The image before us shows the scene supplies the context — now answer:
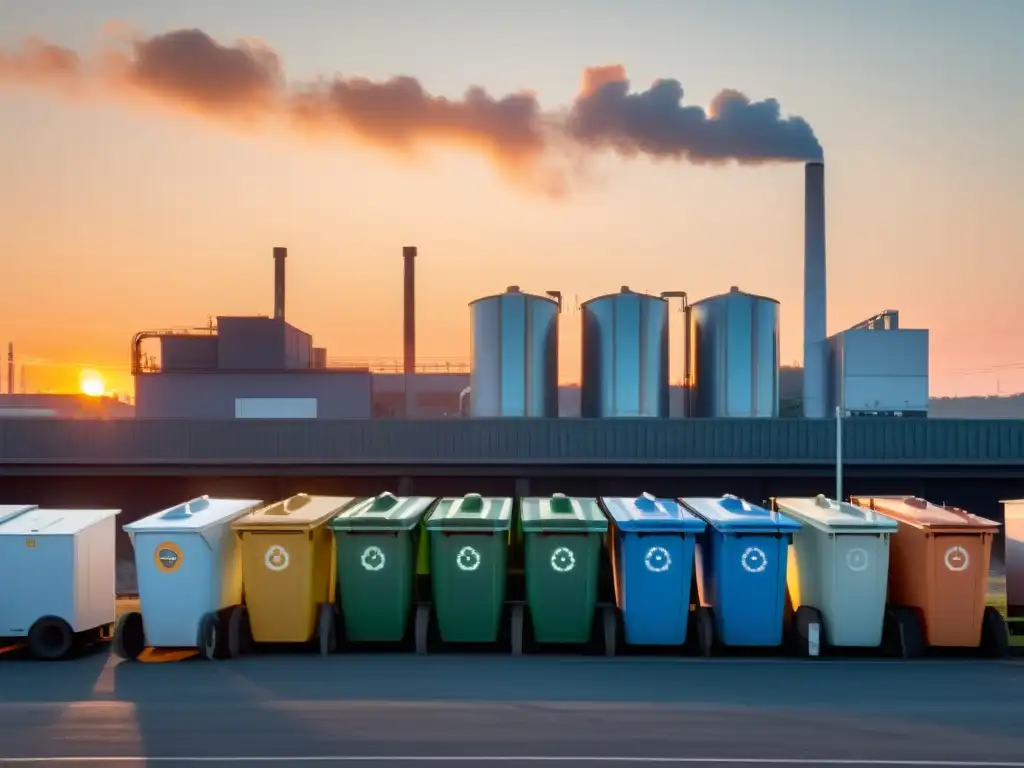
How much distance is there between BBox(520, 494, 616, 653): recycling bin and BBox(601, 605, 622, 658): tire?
0.03ft

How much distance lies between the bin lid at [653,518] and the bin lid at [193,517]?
12.2 feet

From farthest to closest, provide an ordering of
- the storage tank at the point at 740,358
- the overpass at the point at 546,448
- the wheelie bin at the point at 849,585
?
the storage tank at the point at 740,358, the overpass at the point at 546,448, the wheelie bin at the point at 849,585

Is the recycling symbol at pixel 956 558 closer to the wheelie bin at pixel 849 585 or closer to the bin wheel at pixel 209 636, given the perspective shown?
the wheelie bin at pixel 849 585

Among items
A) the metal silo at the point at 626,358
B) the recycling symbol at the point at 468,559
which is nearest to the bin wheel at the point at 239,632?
the recycling symbol at the point at 468,559

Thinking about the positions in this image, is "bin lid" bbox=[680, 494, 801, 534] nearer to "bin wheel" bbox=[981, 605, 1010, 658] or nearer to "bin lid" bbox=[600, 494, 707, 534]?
"bin lid" bbox=[600, 494, 707, 534]

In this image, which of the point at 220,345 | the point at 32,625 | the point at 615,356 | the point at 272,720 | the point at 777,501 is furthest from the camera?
the point at 220,345

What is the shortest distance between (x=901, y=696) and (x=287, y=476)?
11801 millimetres

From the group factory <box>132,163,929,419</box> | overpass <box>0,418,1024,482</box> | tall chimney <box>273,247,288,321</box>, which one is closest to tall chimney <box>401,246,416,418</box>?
tall chimney <box>273,247,288,321</box>

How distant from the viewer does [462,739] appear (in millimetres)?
5598

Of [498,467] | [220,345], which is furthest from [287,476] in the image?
[220,345]

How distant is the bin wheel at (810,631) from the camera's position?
307 inches

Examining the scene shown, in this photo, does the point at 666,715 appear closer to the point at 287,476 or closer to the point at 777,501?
the point at 777,501

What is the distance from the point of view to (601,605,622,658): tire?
7.83 metres

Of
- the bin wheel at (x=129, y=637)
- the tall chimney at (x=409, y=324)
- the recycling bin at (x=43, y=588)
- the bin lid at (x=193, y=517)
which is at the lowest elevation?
the bin wheel at (x=129, y=637)
